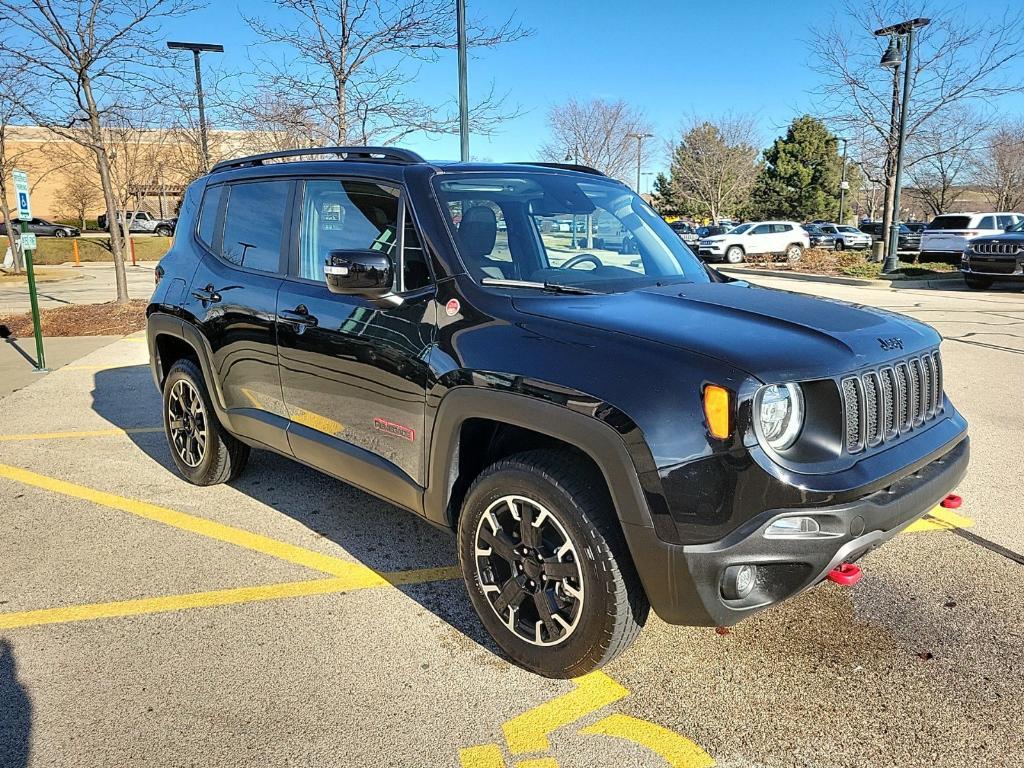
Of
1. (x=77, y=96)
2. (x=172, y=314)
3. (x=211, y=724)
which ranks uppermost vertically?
(x=77, y=96)

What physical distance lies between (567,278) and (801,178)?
55.5m

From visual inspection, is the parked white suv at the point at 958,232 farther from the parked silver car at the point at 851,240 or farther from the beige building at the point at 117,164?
the beige building at the point at 117,164

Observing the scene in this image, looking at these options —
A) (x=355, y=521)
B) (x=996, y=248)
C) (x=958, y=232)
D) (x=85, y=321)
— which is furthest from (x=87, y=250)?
(x=355, y=521)

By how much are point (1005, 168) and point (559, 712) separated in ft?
169

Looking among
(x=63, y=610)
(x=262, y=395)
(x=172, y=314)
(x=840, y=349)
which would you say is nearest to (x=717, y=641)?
(x=840, y=349)

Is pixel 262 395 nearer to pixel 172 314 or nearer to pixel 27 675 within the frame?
pixel 172 314

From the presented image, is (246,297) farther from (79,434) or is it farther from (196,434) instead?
(79,434)

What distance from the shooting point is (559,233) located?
3686 millimetres

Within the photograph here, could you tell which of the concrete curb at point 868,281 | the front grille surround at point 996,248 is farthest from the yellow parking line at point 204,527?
the concrete curb at point 868,281

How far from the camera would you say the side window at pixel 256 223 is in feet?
13.2

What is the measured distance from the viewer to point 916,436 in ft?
9.33

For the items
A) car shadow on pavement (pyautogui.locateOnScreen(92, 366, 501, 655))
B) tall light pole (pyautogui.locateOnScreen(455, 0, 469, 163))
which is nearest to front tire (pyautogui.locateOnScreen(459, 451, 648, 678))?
car shadow on pavement (pyautogui.locateOnScreen(92, 366, 501, 655))

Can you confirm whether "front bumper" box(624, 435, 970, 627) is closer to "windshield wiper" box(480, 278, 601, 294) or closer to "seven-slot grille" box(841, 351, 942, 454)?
"seven-slot grille" box(841, 351, 942, 454)

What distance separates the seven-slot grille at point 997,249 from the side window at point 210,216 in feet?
56.4
